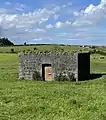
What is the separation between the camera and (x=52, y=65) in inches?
1551

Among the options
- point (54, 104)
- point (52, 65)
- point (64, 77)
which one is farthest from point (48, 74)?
point (54, 104)

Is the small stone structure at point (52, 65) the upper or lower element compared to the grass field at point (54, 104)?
upper

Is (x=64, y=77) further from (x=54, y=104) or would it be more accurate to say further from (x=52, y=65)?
(x=54, y=104)

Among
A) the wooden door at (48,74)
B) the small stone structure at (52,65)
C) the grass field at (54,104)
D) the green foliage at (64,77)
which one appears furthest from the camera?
the wooden door at (48,74)

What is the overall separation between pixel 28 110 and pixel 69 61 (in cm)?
1838

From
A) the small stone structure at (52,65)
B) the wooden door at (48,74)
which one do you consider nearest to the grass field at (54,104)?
the small stone structure at (52,65)

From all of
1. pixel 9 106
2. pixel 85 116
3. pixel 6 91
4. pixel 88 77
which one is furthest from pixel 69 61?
pixel 85 116

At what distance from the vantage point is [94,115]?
19.4m

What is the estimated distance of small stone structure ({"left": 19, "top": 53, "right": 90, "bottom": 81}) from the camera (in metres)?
38.7

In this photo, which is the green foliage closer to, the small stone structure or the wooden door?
the small stone structure

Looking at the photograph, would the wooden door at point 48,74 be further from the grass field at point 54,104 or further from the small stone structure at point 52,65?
the grass field at point 54,104

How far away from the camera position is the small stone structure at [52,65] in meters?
38.7

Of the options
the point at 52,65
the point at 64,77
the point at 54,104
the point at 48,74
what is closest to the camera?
the point at 54,104

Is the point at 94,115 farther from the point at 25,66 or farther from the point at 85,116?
the point at 25,66
